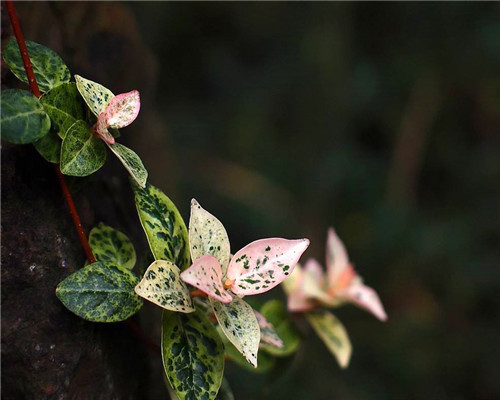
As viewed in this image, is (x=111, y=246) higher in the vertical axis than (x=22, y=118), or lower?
lower

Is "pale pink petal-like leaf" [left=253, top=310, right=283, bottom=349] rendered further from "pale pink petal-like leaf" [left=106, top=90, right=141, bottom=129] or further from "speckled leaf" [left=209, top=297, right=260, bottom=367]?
"pale pink petal-like leaf" [left=106, top=90, right=141, bottom=129]

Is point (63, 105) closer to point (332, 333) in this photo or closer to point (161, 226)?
point (161, 226)

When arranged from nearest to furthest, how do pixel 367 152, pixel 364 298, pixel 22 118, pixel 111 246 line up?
pixel 22 118
pixel 111 246
pixel 364 298
pixel 367 152

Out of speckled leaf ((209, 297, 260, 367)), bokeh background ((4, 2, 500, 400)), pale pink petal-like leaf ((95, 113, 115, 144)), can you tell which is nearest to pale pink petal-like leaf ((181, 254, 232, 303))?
speckled leaf ((209, 297, 260, 367))

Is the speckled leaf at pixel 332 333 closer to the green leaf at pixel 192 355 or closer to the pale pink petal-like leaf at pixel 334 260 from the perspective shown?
the pale pink petal-like leaf at pixel 334 260

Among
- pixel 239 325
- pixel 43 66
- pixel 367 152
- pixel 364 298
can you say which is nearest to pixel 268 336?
pixel 239 325
